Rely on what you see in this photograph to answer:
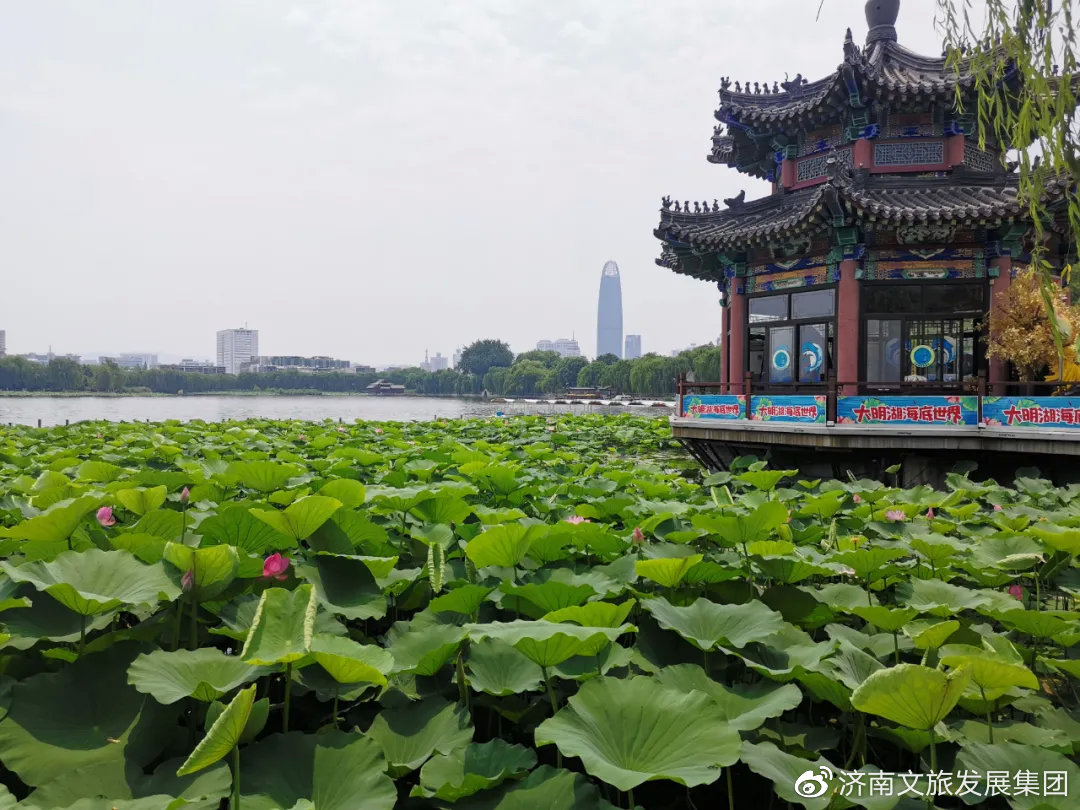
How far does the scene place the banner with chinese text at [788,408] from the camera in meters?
10.2

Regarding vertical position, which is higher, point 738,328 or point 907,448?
point 738,328

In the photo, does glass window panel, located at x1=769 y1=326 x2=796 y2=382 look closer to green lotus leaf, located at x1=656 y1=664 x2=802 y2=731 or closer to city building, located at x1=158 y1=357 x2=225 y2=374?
green lotus leaf, located at x1=656 y1=664 x2=802 y2=731

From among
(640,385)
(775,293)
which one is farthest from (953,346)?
(640,385)

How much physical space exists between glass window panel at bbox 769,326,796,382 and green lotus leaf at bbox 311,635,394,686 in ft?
39.7

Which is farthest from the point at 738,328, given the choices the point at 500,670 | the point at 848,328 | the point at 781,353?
the point at 500,670

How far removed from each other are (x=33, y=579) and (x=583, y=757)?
126 centimetres

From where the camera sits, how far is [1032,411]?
927 cm

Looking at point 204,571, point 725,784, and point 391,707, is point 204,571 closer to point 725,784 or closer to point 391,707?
point 391,707

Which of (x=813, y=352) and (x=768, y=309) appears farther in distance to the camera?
(x=768, y=309)

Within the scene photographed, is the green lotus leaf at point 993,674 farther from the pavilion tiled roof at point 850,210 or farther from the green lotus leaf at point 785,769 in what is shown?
the pavilion tiled roof at point 850,210

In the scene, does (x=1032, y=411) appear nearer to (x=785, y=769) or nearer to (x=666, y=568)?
(x=666, y=568)

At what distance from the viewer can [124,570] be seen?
170 centimetres

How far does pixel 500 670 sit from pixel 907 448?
9.72m

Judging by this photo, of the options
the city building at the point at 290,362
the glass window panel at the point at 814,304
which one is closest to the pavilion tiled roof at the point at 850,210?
the glass window panel at the point at 814,304
